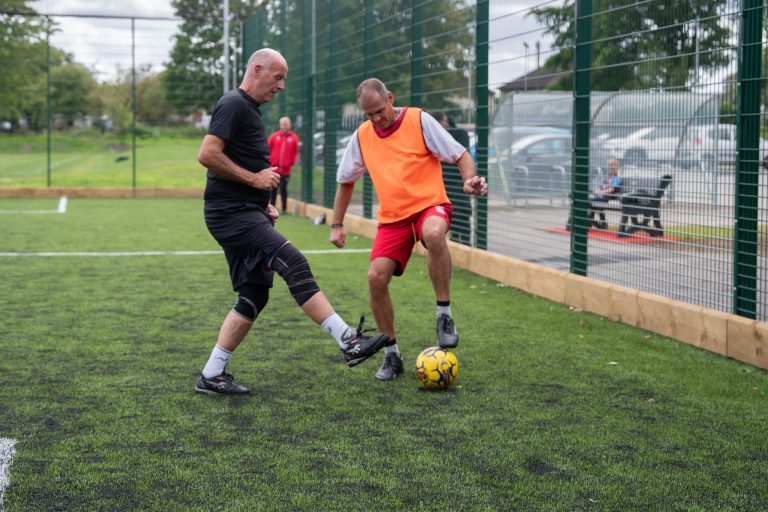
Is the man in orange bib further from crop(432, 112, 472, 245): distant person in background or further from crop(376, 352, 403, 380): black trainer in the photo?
crop(432, 112, 472, 245): distant person in background

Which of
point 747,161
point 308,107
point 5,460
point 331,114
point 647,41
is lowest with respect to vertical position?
point 5,460

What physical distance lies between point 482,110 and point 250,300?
600 centimetres

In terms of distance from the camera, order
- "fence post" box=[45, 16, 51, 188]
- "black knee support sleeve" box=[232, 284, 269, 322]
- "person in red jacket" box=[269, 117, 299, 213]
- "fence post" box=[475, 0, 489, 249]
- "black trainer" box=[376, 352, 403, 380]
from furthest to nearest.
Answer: "fence post" box=[45, 16, 51, 188], "person in red jacket" box=[269, 117, 299, 213], "fence post" box=[475, 0, 489, 249], "black trainer" box=[376, 352, 403, 380], "black knee support sleeve" box=[232, 284, 269, 322]

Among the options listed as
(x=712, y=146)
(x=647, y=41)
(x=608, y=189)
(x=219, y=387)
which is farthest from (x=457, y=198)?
(x=219, y=387)

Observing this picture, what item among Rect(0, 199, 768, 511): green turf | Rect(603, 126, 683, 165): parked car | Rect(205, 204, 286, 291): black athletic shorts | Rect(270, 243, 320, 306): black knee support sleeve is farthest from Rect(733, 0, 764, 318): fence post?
Rect(205, 204, 286, 291): black athletic shorts

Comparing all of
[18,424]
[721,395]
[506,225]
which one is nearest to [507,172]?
[506,225]

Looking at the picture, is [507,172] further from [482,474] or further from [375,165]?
[482,474]

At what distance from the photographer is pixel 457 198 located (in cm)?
1194

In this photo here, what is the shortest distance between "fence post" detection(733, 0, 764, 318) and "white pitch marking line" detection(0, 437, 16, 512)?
4.73 m

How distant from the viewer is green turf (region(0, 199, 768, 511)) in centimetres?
395

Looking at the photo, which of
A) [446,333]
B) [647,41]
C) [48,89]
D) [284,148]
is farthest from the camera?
[48,89]

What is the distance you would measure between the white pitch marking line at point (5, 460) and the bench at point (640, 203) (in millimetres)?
5139

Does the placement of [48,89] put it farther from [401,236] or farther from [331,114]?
[401,236]

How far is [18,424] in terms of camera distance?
4875 mm
